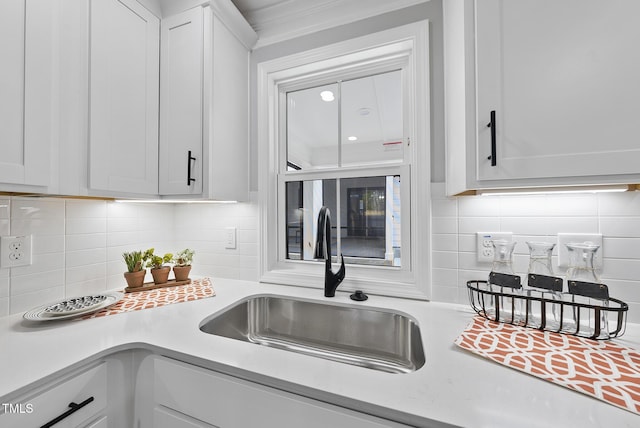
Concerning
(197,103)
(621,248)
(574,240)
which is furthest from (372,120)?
(621,248)

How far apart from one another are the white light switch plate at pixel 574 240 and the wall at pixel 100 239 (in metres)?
1.43

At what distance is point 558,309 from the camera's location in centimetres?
93

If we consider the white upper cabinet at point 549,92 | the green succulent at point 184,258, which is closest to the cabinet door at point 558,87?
the white upper cabinet at point 549,92

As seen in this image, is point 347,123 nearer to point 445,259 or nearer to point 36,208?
point 445,259

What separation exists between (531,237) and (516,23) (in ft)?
2.52

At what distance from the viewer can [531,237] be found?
1.06 m

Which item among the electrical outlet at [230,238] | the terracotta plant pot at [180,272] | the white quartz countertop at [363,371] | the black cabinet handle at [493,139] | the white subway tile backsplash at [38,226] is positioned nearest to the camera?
the white quartz countertop at [363,371]

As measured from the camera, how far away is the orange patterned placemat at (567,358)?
1.94ft

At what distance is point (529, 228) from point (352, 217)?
0.77 metres

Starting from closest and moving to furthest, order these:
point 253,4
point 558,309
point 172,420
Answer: point 172,420 < point 558,309 < point 253,4

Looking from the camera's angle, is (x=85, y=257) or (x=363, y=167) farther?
(x=363, y=167)

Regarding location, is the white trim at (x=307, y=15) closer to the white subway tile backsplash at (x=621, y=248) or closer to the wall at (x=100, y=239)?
the wall at (x=100, y=239)

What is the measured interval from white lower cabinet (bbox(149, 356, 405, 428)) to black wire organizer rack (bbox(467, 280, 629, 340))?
65 cm

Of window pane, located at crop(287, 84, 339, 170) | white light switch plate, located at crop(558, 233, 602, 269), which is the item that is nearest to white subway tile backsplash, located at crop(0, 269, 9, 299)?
window pane, located at crop(287, 84, 339, 170)
